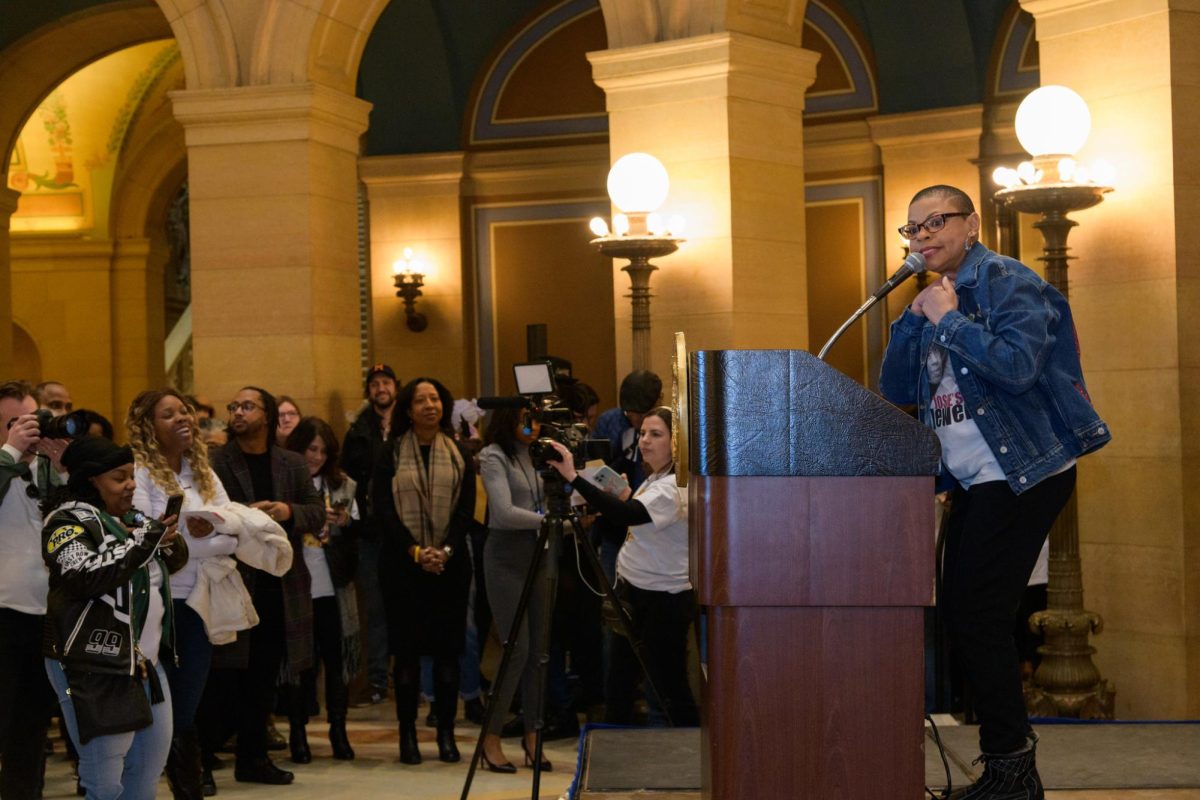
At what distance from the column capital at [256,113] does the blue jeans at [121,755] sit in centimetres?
492

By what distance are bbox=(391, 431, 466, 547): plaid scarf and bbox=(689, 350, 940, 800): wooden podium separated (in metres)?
3.41

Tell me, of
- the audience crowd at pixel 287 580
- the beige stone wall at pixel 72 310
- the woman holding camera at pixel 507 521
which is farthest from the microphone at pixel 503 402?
the beige stone wall at pixel 72 310

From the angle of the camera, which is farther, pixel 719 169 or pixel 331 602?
pixel 719 169

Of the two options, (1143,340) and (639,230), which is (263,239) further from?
(1143,340)

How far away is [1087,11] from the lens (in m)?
6.48

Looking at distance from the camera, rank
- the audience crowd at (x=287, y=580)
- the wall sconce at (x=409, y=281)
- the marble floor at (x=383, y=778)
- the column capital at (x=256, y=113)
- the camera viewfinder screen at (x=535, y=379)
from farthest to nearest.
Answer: the wall sconce at (x=409, y=281) < the column capital at (x=256, y=113) < the marble floor at (x=383, y=778) < the camera viewfinder screen at (x=535, y=379) < the audience crowd at (x=287, y=580)

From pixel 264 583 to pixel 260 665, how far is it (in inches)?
12.6

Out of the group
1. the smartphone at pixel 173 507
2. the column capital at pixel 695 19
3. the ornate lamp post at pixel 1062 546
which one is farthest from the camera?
the column capital at pixel 695 19

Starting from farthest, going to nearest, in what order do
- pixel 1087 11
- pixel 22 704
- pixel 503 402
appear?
pixel 1087 11 < pixel 503 402 < pixel 22 704

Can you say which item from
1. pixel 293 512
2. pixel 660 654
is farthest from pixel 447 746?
pixel 660 654

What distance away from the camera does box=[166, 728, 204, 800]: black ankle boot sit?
509 cm

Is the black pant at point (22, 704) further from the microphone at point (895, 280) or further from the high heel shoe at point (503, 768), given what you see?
the microphone at point (895, 280)

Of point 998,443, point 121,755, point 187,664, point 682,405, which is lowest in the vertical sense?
point 121,755

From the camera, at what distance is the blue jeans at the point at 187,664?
507cm
